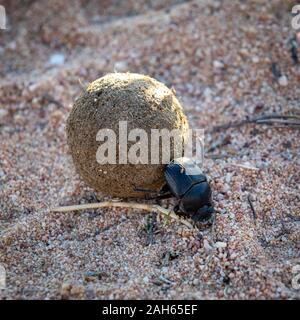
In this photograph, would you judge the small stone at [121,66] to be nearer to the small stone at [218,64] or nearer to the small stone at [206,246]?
the small stone at [218,64]

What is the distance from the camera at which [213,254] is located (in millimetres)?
3539

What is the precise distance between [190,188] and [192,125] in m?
1.42

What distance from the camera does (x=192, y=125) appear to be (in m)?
4.98

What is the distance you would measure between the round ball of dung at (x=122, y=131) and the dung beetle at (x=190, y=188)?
12 cm

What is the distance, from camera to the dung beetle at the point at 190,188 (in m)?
3.69

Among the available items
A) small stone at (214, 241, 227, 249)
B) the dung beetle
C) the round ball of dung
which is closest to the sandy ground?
small stone at (214, 241, 227, 249)

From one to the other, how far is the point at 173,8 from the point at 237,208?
3.36 metres

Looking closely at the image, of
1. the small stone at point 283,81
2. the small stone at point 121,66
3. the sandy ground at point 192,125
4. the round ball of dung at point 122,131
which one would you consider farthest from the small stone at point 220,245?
the small stone at point 121,66

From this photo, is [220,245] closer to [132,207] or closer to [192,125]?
[132,207]

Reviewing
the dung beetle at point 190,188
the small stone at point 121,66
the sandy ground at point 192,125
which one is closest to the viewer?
the sandy ground at point 192,125

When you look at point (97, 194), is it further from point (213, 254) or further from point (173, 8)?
point (173, 8)

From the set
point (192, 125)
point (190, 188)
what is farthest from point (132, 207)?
point (192, 125)

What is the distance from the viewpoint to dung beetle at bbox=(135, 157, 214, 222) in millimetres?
3693
